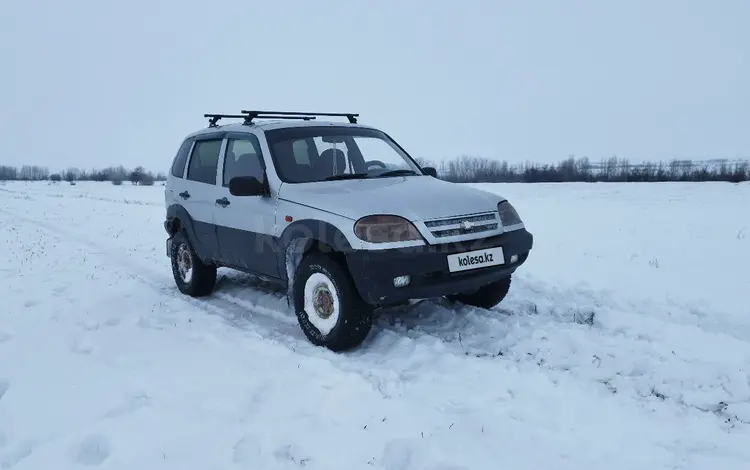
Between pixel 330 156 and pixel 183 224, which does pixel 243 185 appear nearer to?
pixel 330 156

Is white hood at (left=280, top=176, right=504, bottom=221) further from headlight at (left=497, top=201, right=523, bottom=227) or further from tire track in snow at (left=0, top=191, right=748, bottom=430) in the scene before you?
tire track in snow at (left=0, top=191, right=748, bottom=430)

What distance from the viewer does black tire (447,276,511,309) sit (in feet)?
17.6

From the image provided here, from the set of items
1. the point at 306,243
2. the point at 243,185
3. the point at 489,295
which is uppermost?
the point at 243,185

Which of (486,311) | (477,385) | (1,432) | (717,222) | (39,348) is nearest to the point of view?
(1,432)

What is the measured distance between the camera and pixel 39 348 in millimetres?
4539

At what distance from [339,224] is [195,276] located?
2.85m

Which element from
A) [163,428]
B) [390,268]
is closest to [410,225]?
[390,268]

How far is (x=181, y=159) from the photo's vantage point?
22.6ft

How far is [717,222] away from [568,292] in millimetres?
9600

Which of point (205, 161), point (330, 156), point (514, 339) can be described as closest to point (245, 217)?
point (330, 156)

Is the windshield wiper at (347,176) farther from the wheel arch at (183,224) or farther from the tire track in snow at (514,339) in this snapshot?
the wheel arch at (183,224)

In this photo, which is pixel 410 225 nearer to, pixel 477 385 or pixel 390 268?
pixel 390 268

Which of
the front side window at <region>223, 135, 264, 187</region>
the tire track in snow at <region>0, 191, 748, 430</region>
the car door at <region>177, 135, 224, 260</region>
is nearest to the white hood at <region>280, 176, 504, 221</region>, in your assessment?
the front side window at <region>223, 135, 264, 187</region>

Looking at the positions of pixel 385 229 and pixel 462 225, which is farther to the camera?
pixel 462 225
